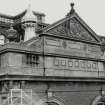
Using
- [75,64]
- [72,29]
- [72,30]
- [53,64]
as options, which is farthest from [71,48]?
[53,64]

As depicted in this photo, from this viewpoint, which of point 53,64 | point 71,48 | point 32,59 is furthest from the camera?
point 71,48

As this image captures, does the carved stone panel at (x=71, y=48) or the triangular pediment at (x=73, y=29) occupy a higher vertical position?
the triangular pediment at (x=73, y=29)

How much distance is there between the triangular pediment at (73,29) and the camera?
1097 inches

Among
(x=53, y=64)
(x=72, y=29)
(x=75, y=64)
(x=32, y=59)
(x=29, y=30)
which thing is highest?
(x=29, y=30)

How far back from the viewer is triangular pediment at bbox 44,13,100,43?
27859 mm

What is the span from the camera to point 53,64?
90.1 feet

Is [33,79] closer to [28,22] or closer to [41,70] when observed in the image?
[41,70]

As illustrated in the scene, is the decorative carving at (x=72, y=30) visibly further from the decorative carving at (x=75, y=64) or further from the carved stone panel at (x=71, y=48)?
the decorative carving at (x=75, y=64)

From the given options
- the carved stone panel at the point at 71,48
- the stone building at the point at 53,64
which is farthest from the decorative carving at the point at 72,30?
the carved stone panel at the point at 71,48

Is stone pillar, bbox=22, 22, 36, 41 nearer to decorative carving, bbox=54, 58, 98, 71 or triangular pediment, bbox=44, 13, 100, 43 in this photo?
triangular pediment, bbox=44, 13, 100, 43

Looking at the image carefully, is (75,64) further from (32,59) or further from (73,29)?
(32,59)

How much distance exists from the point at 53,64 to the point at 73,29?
499cm

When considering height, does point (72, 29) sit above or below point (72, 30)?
above

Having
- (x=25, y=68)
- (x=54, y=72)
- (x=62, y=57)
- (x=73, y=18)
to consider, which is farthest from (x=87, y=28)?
(x=25, y=68)
